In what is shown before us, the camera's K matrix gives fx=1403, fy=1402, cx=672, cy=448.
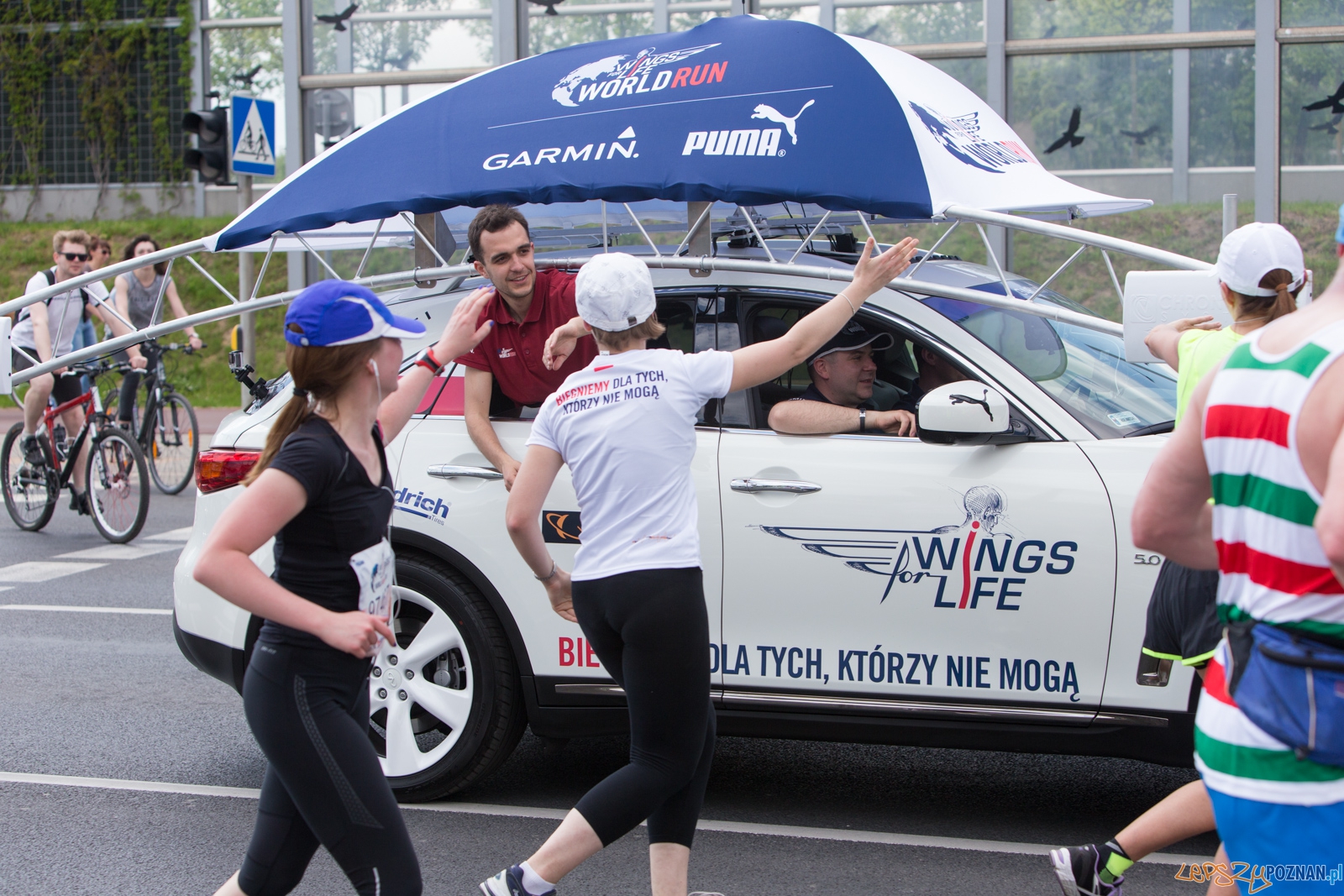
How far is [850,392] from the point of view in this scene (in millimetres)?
4535

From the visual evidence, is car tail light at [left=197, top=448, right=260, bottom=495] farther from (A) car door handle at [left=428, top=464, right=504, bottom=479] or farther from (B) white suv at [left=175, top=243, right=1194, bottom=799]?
(A) car door handle at [left=428, top=464, right=504, bottom=479]

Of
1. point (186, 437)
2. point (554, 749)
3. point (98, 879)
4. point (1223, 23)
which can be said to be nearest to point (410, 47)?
point (186, 437)

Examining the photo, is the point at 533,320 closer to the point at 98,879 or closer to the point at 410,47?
the point at 98,879

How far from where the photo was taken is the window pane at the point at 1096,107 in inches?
536

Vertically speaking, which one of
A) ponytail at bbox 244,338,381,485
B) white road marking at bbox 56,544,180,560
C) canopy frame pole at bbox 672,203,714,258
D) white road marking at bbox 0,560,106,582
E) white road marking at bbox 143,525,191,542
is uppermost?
canopy frame pole at bbox 672,203,714,258

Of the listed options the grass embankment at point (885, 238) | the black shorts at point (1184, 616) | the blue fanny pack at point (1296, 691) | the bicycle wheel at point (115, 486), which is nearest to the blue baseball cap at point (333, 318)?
the blue fanny pack at point (1296, 691)

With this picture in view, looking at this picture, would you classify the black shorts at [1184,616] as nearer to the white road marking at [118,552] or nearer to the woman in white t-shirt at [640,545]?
the woman in white t-shirt at [640,545]

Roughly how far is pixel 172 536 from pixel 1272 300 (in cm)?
867

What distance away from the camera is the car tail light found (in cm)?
468

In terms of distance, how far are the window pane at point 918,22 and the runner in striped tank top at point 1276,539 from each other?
12.7 m

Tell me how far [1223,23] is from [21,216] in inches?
853

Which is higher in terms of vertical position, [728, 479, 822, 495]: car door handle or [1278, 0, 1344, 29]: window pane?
[1278, 0, 1344, 29]: window pane

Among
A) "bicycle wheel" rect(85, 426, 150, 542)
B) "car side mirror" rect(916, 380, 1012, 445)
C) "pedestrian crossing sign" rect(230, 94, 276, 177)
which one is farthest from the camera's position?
"pedestrian crossing sign" rect(230, 94, 276, 177)

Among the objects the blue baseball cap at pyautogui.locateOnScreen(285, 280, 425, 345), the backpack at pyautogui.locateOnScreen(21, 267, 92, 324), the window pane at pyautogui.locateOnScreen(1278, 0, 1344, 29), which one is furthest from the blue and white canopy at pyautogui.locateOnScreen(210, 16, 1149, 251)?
the window pane at pyautogui.locateOnScreen(1278, 0, 1344, 29)
